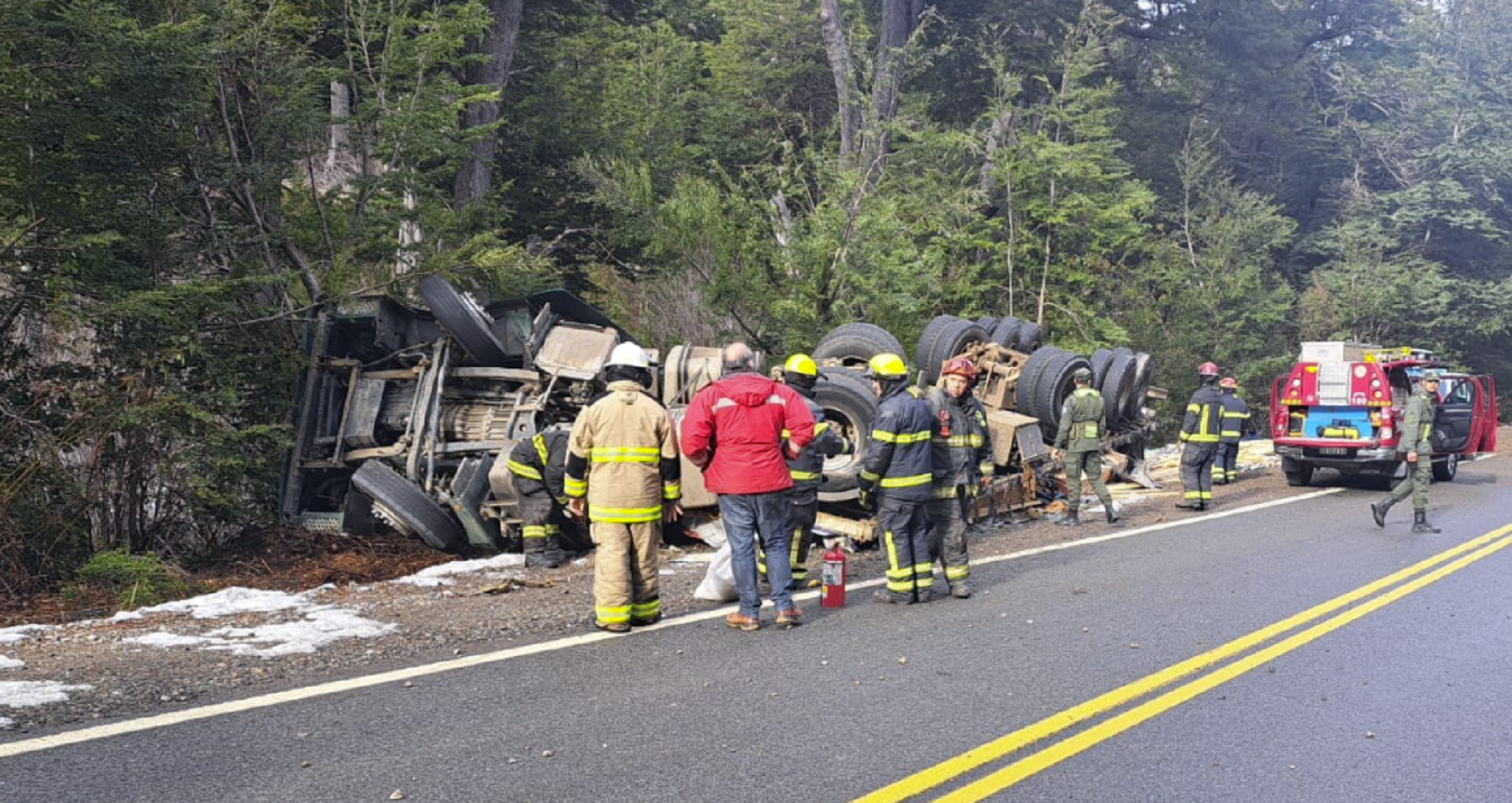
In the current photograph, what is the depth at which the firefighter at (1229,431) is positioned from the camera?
47.5 ft

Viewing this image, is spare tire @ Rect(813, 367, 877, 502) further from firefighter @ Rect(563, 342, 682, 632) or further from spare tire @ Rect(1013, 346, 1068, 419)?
firefighter @ Rect(563, 342, 682, 632)

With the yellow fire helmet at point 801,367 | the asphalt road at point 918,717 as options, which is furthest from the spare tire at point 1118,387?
the yellow fire helmet at point 801,367

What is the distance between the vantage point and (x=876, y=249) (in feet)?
58.3

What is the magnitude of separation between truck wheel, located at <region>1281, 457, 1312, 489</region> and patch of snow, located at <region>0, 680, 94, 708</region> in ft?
49.6

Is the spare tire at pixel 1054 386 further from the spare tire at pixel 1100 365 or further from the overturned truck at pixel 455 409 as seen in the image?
the spare tire at pixel 1100 365

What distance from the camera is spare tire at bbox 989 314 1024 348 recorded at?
1555cm

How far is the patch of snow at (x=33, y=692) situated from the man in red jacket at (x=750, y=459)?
3.48 m

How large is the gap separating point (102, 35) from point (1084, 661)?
834 centimetres

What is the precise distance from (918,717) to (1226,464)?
13.0 metres

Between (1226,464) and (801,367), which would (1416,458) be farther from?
(801,367)

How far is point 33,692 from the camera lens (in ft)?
17.5

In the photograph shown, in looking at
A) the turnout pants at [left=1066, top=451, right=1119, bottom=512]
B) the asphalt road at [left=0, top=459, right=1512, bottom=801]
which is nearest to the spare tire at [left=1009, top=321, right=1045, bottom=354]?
the turnout pants at [left=1066, top=451, right=1119, bottom=512]

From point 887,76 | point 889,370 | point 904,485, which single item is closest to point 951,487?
point 904,485

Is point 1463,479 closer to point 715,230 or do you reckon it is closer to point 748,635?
point 715,230
